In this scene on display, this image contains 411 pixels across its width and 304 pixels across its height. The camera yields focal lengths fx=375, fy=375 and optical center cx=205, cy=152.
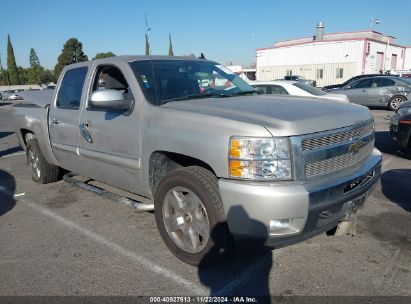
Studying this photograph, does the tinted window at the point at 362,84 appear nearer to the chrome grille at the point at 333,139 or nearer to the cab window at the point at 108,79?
the chrome grille at the point at 333,139

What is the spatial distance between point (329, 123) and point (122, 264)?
217 cm

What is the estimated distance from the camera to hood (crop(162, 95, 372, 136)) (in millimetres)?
2775

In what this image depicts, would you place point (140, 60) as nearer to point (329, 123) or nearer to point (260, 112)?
point (260, 112)

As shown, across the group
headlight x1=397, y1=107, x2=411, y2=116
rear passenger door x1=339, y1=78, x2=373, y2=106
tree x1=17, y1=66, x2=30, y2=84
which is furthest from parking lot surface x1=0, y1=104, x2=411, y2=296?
tree x1=17, y1=66, x2=30, y2=84

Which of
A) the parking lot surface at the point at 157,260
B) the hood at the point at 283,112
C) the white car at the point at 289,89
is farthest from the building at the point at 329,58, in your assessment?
the hood at the point at 283,112

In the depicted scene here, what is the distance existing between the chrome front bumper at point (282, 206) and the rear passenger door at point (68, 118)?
97.3 inches

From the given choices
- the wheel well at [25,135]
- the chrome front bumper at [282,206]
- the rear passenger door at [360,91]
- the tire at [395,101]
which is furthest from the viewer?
the rear passenger door at [360,91]

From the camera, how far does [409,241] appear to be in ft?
12.1

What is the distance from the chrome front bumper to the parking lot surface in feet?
1.58

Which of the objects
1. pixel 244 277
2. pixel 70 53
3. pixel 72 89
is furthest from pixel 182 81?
pixel 70 53

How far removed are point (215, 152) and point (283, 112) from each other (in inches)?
26.3

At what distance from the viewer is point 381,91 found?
1575 centimetres

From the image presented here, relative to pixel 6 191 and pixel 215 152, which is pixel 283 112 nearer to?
pixel 215 152

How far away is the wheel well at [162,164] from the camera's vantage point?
3436mm
